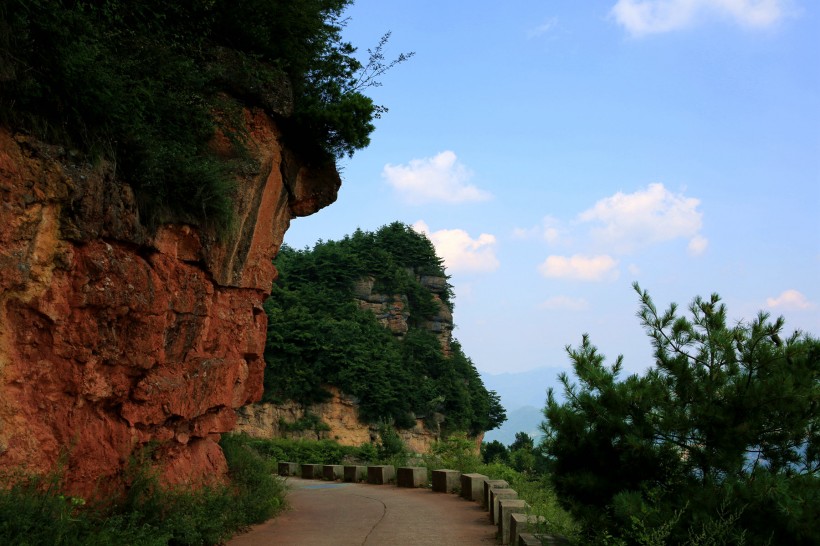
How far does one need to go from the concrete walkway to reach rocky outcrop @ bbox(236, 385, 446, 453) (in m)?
25.6

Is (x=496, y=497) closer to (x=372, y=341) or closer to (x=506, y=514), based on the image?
(x=506, y=514)

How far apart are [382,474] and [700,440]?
43.9 ft

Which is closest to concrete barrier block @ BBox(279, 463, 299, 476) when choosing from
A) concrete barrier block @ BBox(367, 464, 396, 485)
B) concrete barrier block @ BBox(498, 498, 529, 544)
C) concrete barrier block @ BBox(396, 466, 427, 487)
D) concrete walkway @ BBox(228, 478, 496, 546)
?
concrete barrier block @ BBox(367, 464, 396, 485)

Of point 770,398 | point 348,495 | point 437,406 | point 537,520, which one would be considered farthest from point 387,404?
point 770,398

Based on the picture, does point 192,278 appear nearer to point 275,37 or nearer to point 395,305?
point 275,37

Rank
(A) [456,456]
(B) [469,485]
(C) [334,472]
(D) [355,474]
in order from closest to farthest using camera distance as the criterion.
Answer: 1. (B) [469,485]
2. (A) [456,456]
3. (D) [355,474]
4. (C) [334,472]

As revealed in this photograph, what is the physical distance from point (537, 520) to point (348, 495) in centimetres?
826

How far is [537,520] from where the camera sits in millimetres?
8422

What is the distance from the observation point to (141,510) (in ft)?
26.9

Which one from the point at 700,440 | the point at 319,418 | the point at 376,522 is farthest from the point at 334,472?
the point at 319,418

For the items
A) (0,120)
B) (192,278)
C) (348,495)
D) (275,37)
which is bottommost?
(348,495)

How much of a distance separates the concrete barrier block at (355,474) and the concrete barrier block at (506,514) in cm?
1049

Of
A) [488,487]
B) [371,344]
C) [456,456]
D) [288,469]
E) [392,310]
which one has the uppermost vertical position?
[392,310]

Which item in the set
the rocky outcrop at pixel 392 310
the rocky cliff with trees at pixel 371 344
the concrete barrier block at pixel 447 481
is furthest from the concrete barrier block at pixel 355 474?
the rocky outcrop at pixel 392 310
